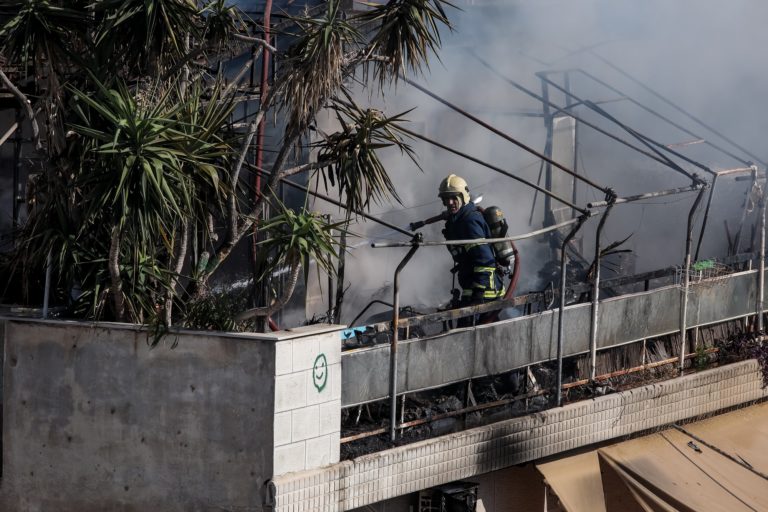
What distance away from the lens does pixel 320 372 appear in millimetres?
7598

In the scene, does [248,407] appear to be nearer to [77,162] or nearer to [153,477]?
[153,477]

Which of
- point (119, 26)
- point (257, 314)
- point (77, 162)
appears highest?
point (119, 26)

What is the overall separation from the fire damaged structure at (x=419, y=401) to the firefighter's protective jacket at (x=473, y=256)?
162 mm

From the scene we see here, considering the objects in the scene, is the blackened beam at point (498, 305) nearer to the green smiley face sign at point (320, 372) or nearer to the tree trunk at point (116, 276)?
the green smiley face sign at point (320, 372)

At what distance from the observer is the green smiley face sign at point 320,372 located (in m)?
7.55

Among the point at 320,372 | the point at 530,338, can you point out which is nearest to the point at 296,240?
the point at 320,372

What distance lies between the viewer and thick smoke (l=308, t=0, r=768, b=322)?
1334cm

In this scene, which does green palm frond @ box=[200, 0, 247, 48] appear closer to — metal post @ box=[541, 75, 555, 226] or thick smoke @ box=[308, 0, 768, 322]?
thick smoke @ box=[308, 0, 768, 322]

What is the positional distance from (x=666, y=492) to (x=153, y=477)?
4.09m

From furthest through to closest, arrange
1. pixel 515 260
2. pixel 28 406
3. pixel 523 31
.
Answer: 1. pixel 523 31
2. pixel 515 260
3. pixel 28 406

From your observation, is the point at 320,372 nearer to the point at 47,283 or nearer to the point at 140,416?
the point at 140,416

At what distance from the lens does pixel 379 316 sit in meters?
11.4

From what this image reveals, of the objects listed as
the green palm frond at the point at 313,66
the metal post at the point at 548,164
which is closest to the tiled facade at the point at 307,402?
the green palm frond at the point at 313,66

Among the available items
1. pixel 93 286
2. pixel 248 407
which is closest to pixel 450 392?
pixel 248 407
